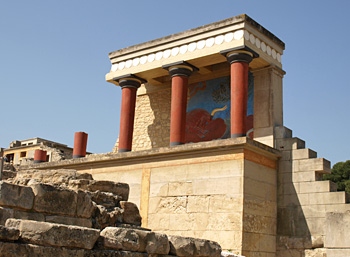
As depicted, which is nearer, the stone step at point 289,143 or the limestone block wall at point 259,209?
Result: the limestone block wall at point 259,209

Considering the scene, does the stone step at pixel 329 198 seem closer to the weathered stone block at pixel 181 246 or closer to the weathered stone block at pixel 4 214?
the weathered stone block at pixel 181 246

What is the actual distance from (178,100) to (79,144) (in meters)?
4.39

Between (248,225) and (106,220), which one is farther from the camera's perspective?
(248,225)

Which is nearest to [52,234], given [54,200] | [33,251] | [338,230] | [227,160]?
[33,251]

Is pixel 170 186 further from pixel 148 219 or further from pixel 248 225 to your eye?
pixel 248 225

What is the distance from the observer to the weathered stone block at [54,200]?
6132 mm

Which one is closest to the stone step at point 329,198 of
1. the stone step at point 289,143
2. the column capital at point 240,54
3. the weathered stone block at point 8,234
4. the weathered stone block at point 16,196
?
the stone step at point 289,143

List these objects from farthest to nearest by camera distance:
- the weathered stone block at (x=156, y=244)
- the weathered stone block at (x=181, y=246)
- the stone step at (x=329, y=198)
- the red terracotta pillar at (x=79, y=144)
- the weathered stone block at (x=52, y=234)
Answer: the red terracotta pillar at (x=79, y=144)
the stone step at (x=329, y=198)
the weathered stone block at (x=181, y=246)
the weathered stone block at (x=156, y=244)
the weathered stone block at (x=52, y=234)

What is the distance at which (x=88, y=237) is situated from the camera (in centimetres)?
498

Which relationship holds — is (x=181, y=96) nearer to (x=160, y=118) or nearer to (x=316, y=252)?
(x=160, y=118)

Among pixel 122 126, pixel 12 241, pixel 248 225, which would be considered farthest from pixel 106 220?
pixel 122 126

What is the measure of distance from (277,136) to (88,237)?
9626 millimetres

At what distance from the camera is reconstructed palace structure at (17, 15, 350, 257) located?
12.0 meters

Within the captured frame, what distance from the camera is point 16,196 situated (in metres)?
5.95
